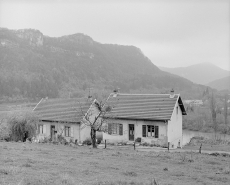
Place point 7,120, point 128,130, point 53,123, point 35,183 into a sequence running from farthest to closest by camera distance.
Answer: point 53,123, point 128,130, point 7,120, point 35,183

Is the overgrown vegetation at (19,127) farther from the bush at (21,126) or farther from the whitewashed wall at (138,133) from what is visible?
the whitewashed wall at (138,133)

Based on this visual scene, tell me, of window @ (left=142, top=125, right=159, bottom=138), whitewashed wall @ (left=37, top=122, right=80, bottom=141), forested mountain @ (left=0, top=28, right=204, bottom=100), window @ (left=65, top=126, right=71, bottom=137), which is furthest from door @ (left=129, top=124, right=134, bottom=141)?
forested mountain @ (left=0, top=28, right=204, bottom=100)

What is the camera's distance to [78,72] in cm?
15862

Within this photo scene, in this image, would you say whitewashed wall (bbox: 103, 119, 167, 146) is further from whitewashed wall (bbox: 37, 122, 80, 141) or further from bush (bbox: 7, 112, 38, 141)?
bush (bbox: 7, 112, 38, 141)

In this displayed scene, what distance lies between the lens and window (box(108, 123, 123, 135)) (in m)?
35.6

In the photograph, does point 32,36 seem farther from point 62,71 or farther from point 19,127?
point 19,127

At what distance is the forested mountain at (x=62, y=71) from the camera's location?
403 feet

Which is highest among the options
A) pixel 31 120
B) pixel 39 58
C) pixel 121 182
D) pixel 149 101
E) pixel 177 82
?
pixel 39 58

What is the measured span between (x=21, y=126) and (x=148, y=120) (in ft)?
45.9

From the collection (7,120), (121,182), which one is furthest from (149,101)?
(121,182)

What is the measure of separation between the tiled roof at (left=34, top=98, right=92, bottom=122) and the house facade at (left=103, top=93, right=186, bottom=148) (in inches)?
147

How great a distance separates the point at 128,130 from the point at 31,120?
36.4 feet

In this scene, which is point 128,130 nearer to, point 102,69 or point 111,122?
point 111,122

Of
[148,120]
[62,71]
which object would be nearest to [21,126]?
[148,120]
